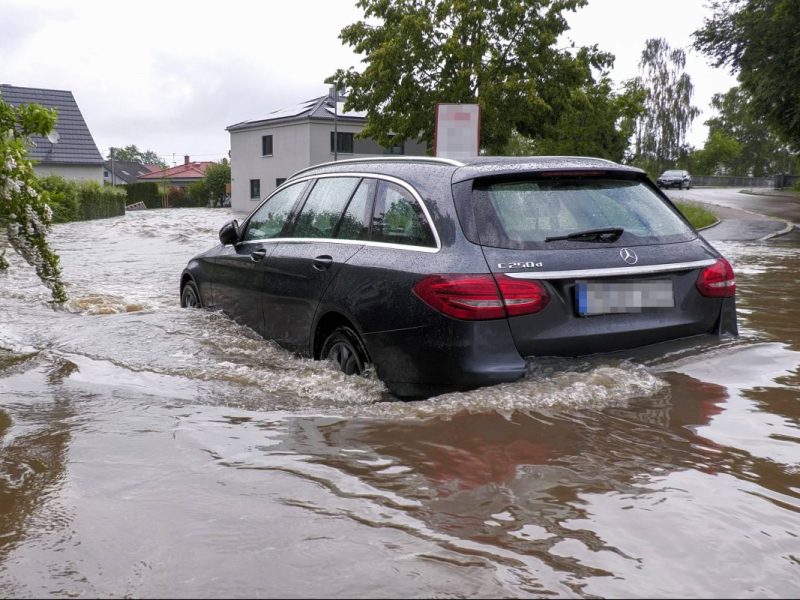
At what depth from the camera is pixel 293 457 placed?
3.94 meters

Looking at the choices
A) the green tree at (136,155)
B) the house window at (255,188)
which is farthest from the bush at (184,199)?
the green tree at (136,155)

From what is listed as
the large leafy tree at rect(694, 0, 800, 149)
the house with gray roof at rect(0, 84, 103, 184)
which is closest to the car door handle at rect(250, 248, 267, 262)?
the large leafy tree at rect(694, 0, 800, 149)

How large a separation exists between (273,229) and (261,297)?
0.52m

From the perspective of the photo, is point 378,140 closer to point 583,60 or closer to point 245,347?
point 583,60

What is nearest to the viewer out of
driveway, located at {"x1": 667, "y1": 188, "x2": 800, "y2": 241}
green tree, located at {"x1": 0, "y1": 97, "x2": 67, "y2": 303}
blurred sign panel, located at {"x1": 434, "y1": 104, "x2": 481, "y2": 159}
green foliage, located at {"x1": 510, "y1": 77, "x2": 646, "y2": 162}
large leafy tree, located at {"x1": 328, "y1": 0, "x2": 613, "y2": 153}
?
green tree, located at {"x1": 0, "y1": 97, "x2": 67, "y2": 303}

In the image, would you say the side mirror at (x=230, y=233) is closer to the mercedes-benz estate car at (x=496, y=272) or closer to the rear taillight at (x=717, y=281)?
the mercedes-benz estate car at (x=496, y=272)

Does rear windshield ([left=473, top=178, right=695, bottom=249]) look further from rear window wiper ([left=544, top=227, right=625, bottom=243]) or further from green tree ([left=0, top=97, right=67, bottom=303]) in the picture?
green tree ([left=0, top=97, right=67, bottom=303])


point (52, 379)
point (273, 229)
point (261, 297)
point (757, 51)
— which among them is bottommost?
point (52, 379)

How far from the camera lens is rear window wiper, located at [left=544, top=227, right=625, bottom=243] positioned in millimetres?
4441

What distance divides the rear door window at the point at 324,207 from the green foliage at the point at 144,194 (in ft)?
225

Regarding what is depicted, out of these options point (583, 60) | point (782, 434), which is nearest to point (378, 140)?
point (583, 60)

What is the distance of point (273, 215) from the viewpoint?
6426 mm

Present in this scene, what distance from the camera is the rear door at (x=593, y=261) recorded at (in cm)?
429

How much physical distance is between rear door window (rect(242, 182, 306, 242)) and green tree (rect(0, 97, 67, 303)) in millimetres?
1849
